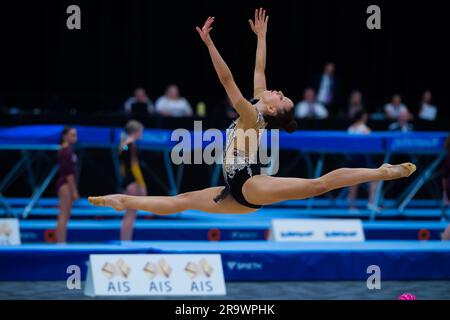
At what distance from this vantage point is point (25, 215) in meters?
10.9

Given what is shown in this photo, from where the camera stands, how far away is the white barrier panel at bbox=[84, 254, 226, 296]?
7.33 m

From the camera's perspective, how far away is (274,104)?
605 centimetres

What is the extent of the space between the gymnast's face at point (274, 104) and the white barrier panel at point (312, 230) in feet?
12.5

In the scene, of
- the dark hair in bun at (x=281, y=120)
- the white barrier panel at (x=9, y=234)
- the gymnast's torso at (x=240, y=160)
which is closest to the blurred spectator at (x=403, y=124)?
the white barrier panel at (x=9, y=234)

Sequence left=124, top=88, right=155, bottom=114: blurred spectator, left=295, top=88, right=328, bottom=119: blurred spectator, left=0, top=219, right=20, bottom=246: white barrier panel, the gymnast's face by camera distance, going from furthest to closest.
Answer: left=295, top=88, right=328, bottom=119: blurred spectator < left=124, top=88, right=155, bottom=114: blurred spectator < left=0, top=219, right=20, bottom=246: white barrier panel < the gymnast's face

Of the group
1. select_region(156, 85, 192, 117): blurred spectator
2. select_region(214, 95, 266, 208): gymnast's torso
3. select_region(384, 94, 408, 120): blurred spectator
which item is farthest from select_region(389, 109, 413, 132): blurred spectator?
select_region(214, 95, 266, 208): gymnast's torso

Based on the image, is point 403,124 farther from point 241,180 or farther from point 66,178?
point 241,180

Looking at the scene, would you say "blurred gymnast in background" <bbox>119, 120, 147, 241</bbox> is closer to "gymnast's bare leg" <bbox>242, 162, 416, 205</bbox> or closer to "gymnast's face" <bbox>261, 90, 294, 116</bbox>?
"gymnast's face" <bbox>261, 90, 294, 116</bbox>

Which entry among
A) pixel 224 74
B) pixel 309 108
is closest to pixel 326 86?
pixel 309 108

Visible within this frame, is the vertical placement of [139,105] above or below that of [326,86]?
below

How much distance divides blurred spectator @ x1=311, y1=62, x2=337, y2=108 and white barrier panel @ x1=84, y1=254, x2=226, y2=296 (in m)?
7.40

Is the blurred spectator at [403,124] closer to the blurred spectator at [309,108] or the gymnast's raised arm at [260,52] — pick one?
the blurred spectator at [309,108]

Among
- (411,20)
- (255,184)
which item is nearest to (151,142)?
(255,184)

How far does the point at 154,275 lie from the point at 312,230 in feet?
9.64
